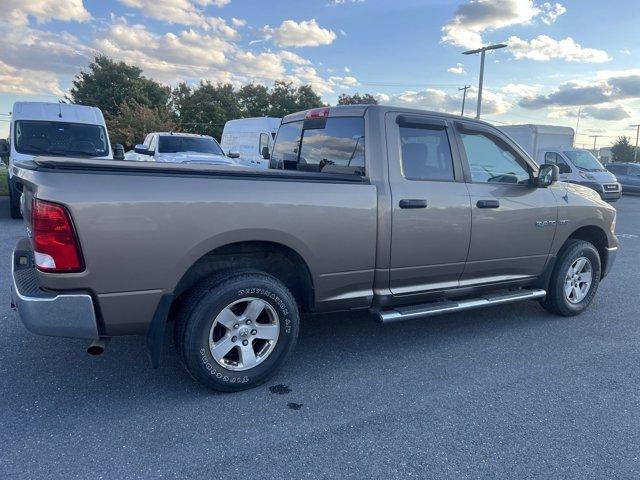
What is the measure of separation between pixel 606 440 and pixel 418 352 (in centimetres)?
147

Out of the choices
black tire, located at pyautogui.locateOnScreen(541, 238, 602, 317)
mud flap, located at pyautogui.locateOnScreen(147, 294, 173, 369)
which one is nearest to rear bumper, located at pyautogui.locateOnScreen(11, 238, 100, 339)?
mud flap, located at pyautogui.locateOnScreen(147, 294, 173, 369)

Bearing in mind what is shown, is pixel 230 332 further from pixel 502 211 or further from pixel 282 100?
pixel 282 100

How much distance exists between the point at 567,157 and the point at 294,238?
17.4 metres

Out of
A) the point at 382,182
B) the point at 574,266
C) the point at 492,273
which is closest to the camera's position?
the point at 382,182

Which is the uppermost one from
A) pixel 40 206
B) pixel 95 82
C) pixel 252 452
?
pixel 95 82

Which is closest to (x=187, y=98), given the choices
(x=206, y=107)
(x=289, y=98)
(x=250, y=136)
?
(x=206, y=107)

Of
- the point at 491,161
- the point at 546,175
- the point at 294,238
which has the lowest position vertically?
the point at 294,238

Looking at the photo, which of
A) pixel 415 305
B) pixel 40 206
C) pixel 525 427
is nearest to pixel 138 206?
pixel 40 206

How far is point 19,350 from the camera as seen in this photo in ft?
12.2

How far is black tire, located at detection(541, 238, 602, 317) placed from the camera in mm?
4695

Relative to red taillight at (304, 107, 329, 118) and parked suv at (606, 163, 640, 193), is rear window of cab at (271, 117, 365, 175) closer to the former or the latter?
red taillight at (304, 107, 329, 118)

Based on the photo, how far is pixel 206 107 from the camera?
46.6 meters

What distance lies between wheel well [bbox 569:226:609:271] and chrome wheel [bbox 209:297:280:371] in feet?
11.1

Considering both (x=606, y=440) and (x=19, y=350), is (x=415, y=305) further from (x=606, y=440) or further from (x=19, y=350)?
(x=19, y=350)
